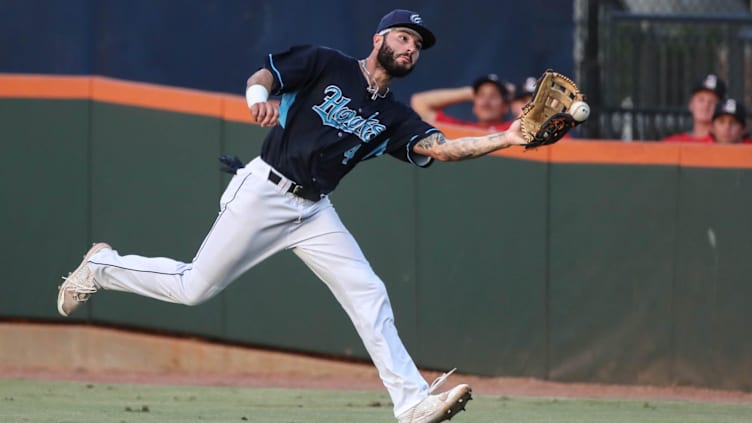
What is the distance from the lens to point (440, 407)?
223 inches

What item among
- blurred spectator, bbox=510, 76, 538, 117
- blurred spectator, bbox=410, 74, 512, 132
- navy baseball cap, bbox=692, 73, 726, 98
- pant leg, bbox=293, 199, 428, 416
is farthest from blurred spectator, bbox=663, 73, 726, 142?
pant leg, bbox=293, 199, 428, 416

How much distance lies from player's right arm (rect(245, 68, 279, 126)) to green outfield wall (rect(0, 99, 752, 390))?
124 inches

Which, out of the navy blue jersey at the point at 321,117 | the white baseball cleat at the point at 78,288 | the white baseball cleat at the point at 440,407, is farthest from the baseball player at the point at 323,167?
the white baseball cleat at the point at 78,288

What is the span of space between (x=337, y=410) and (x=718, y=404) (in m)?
2.18

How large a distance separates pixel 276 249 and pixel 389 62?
3.15ft

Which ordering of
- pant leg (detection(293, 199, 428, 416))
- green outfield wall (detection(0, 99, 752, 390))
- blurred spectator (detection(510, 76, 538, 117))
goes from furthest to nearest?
A: blurred spectator (detection(510, 76, 538, 117))
green outfield wall (detection(0, 99, 752, 390))
pant leg (detection(293, 199, 428, 416))

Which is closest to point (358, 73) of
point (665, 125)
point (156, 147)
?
point (156, 147)

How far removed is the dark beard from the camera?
5.94 metres

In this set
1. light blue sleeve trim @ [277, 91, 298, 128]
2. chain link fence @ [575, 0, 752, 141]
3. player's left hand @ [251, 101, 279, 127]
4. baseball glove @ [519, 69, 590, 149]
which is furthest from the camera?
chain link fence @ [575, 0, 752, 141]

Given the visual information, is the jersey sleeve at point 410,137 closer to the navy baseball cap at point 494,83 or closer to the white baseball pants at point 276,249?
the white baseball pants at point 276,249

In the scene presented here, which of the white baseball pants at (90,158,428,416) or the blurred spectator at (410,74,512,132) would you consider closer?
the white baseball pants at (90,158,428,416)

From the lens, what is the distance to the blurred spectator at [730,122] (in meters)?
8.64

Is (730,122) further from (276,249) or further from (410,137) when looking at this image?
(276,249)

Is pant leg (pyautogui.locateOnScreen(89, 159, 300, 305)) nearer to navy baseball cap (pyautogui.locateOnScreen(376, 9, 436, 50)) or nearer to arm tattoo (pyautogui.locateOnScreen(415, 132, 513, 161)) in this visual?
arm tattoo (pyautogui.locateOnScreen(415, 132, 513, 161))
